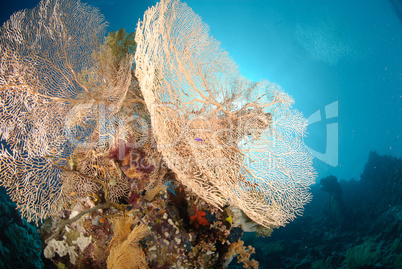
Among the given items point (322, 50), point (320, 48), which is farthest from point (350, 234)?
point (322, 50)

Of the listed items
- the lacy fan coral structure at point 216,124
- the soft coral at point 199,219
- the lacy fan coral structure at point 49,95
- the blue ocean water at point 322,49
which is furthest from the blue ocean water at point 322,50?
the soft coral at point 199,219

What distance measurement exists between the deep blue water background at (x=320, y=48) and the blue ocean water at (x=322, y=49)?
142 millimetres

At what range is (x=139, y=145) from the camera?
3.44 m

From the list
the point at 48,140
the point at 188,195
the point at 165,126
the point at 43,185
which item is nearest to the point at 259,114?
the point at 165,126

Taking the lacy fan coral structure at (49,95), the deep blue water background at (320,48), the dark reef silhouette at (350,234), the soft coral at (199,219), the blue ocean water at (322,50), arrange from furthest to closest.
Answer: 1. the blue ocean water at (322,50)
2. the deep blue water background at (320,48)
3. the dark reef silhouette at (350,234)
4. the soft coral at (199,219)
5. the lacy fan coral structure at (49,95)

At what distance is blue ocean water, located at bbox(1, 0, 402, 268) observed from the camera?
30.6 metres

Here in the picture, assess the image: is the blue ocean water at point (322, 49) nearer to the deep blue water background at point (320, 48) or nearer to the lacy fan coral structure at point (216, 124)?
the deep blue water background at point (320, 48)

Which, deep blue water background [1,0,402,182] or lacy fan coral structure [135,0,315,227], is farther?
deep blue water background [1,0,402,182]

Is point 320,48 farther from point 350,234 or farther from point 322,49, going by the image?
point 350,234

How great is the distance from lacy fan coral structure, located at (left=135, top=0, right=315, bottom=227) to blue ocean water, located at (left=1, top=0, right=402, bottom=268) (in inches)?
1044

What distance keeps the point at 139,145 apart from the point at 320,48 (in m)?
46.5

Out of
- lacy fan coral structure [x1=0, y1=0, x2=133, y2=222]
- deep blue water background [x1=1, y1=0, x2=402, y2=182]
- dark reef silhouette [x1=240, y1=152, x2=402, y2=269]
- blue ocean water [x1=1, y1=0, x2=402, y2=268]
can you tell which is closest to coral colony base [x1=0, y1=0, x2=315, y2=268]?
lacy fan coral structure [x1=0, y1=0, x2=133, y2=222]

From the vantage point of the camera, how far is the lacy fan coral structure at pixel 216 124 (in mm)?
2344

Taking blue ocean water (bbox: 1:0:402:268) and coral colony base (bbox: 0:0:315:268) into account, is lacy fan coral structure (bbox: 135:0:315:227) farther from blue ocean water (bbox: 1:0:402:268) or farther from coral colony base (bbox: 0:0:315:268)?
blue ocean water (bbox: 1:0:402:268)
